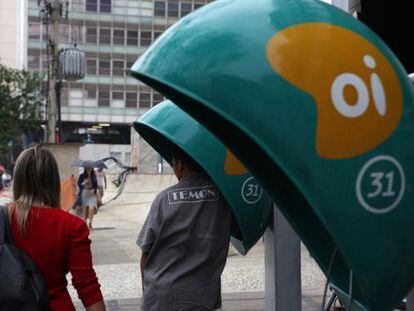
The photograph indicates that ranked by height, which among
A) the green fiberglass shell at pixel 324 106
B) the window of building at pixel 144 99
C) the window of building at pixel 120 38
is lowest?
the window of building at pixel 144 99

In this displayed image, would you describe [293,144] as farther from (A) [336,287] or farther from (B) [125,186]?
(B) [125,186]

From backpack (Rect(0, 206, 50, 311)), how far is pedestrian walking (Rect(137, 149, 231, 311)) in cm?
52

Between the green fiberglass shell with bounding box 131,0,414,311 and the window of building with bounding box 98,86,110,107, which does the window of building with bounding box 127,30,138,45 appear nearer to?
the window of building with bounding box 98,86,110,107

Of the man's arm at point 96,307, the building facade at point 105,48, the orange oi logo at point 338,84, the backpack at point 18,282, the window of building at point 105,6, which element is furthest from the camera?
the window of building at point 105,6

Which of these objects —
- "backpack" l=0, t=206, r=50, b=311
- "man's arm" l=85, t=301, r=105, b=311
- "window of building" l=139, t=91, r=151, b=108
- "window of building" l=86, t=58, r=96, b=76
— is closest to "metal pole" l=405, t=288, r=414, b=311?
"man's arm" l=85, t=301, r=105, b=311

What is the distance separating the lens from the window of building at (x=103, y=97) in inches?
2004

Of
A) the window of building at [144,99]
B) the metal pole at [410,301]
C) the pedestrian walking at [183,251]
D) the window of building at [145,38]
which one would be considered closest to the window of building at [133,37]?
the window of building at [145,38]

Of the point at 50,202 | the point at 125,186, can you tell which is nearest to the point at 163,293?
the point at 50,202

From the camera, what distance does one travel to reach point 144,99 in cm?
5172

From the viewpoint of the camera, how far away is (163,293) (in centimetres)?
261

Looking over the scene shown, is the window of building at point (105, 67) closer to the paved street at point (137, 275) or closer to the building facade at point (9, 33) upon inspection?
the building facade at point (9, 33)

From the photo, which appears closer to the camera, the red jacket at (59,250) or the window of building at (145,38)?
the red jacket at (59,250)

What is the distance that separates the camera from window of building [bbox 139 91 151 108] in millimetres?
51500

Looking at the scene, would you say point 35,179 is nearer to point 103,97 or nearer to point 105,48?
point 103,97
